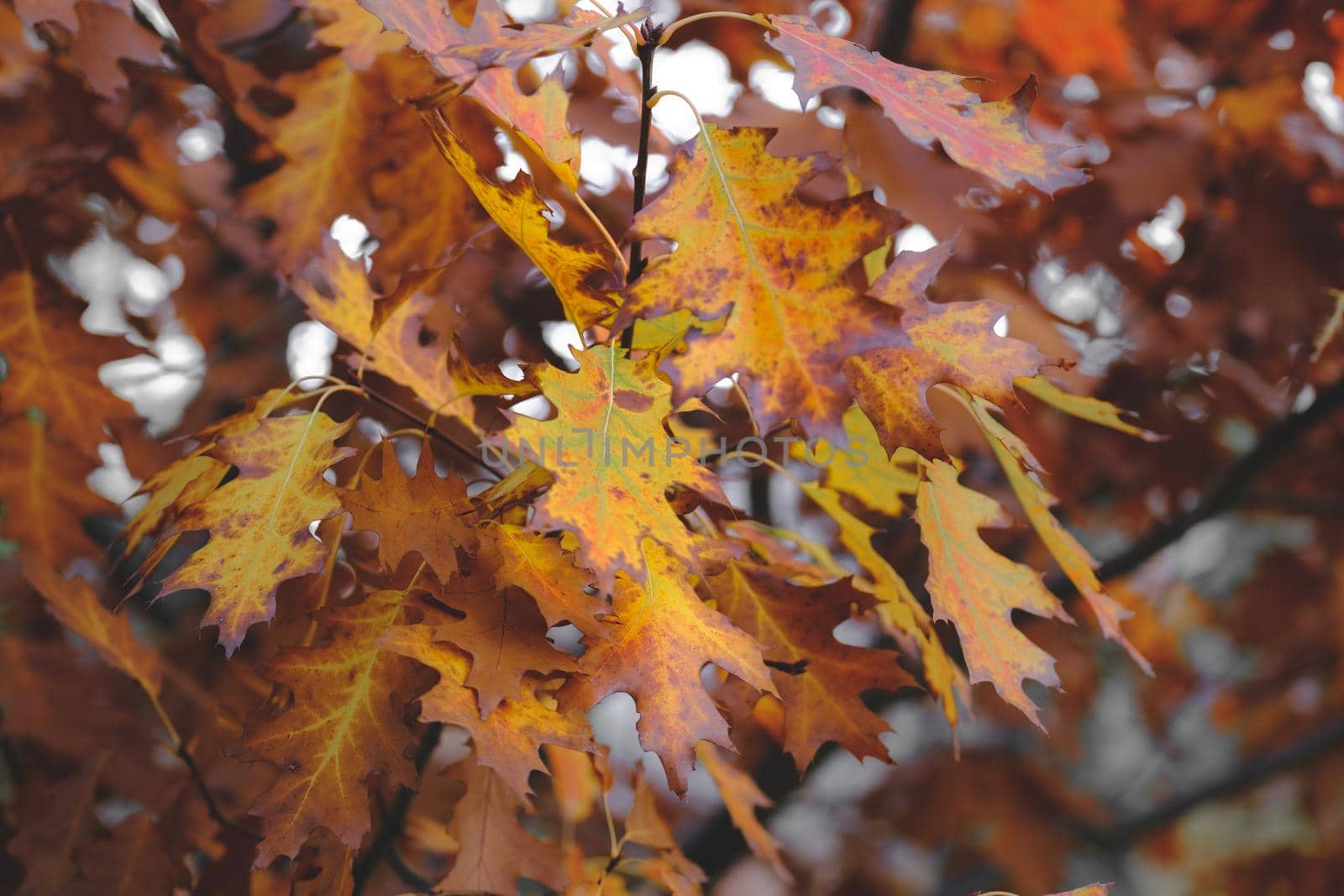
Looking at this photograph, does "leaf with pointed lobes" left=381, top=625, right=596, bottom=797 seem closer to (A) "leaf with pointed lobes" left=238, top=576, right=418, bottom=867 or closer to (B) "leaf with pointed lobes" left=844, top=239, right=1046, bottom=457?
(A) "leaf with pointed lobes" left=238, top=576, right=418, bottom=867

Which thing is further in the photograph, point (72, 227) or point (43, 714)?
point (72, 227)

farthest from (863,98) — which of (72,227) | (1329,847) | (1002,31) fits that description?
(1329,847)

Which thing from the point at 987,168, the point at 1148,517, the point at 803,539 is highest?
the point at 987,168

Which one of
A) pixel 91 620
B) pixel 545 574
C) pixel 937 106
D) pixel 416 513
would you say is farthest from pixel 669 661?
pixel 91 620

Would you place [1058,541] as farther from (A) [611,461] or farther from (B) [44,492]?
(B) [44,492]

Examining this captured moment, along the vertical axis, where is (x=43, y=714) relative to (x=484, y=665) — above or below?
below

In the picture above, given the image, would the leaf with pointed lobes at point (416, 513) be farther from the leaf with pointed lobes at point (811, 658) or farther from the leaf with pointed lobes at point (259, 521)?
the leaf with pointed lobes at point (811, 658)

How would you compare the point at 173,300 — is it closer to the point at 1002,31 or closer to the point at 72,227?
the point at 72,227
